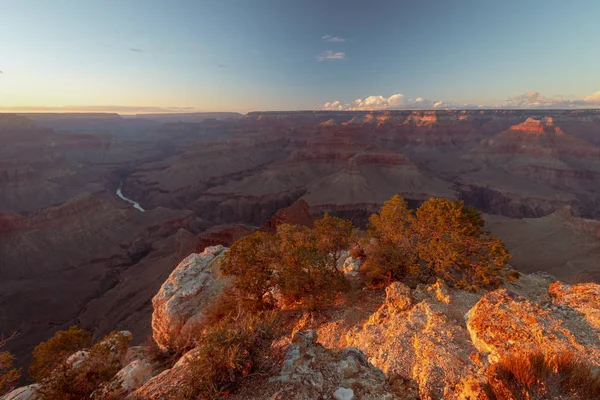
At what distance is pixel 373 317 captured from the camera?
1323 centimetres

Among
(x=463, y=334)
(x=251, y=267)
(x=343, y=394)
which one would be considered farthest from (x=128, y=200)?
(x=463, y=334)

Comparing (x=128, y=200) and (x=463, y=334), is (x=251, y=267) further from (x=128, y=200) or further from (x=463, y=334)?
(x=128, y=200)

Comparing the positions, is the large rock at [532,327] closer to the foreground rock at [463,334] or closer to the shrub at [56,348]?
the foreground rock at [463,334]

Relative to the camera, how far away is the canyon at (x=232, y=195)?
4134 centimetres

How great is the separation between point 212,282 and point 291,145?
15545 centimetres

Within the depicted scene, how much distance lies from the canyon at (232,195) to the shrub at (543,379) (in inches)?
1299

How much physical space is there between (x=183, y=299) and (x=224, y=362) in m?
14.6

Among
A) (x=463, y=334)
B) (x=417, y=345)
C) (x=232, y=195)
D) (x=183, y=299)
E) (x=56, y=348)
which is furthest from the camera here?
(x=232, y=195)

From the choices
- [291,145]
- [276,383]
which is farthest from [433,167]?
[276,383]

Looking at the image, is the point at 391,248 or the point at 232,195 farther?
the point at 232,195

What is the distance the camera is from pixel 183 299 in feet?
64.4

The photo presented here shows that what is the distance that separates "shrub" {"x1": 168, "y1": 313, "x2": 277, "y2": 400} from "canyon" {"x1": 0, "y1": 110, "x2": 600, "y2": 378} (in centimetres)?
2780

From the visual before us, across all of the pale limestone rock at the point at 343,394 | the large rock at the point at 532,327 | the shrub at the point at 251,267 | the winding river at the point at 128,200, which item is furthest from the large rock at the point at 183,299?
the winding river at the point at 128,200

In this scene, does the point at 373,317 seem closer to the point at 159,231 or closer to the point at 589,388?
the point at 589,388
